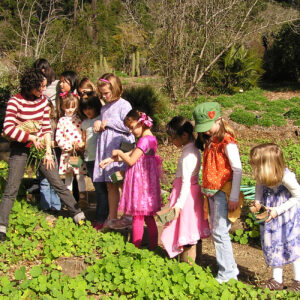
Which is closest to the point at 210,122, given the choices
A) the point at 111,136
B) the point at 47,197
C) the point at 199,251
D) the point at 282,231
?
the point at 282,231

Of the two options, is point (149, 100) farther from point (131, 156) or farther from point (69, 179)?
point (131, 156)

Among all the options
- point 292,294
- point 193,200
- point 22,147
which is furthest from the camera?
point 22,147

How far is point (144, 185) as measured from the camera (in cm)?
365

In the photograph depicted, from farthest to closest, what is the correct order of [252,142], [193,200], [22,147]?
[252,142] < [22,147] < [193,200]

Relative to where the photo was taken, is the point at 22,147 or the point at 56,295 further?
the point at 22,147

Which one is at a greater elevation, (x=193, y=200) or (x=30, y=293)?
(x=193, y=200)

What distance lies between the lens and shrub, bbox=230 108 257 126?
10.1m

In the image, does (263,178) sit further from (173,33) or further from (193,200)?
(173,33)

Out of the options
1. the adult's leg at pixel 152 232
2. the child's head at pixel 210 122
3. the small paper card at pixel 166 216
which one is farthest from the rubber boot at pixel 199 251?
the child's head at pixel 210 122

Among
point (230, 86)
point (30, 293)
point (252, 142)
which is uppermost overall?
point (230, 86)

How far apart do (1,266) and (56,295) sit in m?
0.84

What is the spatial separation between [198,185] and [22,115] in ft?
6.14

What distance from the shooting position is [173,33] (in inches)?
381

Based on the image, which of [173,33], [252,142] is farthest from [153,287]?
[173,33]
